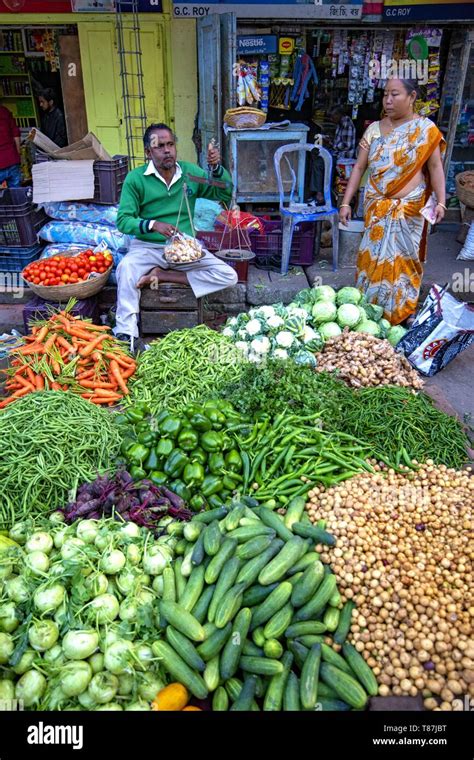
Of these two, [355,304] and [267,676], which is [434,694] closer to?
[267,676]

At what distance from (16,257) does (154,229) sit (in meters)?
2.13

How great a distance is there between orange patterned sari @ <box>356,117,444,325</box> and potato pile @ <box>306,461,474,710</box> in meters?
2.67

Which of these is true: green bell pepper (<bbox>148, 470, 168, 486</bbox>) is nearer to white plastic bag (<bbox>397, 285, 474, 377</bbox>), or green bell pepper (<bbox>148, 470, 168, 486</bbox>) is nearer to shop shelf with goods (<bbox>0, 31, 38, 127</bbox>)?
white plastic bag (<bbox>397, 285, 474, 377</bbox>)

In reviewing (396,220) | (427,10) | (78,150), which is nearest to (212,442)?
(396,220)

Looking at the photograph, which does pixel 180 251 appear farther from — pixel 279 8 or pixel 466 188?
pixel 279 8

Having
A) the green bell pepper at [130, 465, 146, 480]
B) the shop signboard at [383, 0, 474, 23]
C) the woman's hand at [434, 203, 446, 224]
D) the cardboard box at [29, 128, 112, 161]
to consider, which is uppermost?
the shop signboard at [383, 0, 474, 23]

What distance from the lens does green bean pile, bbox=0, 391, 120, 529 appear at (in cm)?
291

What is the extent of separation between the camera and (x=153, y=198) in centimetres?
507

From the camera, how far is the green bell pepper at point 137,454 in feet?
10.0

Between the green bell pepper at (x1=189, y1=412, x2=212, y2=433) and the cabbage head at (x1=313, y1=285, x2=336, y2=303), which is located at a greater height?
the cabbage head at (x1=313, y1=285, x2=336, y2=303)

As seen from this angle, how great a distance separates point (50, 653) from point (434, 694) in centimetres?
153

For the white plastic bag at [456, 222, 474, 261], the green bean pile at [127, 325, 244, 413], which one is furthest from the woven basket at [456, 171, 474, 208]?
the green bean pile at [127, 325, 244, 413]

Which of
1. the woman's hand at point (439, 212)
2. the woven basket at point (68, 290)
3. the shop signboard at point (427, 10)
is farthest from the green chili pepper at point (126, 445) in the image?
the shop signboard at point (427, 10)

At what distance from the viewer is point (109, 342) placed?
4.45 metres
